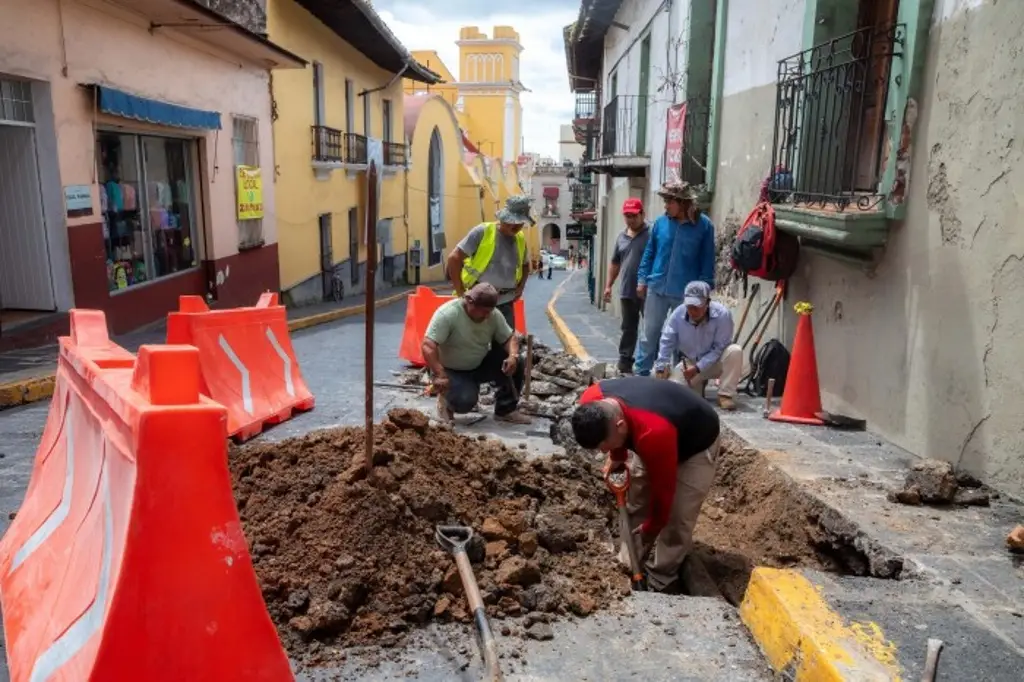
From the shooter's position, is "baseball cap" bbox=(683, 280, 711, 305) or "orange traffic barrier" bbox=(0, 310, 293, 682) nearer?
"orange traffic barrier" bbox=(0, 310, 293, 682)

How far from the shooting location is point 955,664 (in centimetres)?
248

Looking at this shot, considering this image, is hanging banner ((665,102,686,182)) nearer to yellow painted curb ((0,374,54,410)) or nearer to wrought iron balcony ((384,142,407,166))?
yellow painted curb ((0,374,54,410))

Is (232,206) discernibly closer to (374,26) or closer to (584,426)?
(374,26)

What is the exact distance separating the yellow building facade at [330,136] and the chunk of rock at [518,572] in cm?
1296

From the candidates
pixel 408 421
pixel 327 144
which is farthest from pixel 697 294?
pixel 327 144

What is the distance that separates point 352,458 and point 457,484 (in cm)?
55

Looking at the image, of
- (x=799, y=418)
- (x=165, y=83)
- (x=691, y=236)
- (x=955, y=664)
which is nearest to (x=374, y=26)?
(x=165, y=83)

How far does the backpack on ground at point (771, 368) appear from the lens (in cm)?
601

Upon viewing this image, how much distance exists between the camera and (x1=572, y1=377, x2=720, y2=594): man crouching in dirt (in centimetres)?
343

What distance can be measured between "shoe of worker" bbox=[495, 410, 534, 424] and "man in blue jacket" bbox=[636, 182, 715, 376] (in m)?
1.61

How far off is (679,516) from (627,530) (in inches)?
11.7

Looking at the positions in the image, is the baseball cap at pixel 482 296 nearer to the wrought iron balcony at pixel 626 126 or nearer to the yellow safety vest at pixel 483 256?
the yellow safety vest at pixel 483 256

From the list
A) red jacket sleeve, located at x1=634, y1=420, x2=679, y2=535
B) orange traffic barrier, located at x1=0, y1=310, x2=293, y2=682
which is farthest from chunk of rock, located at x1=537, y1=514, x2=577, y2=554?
orange traffic barrier, located at x1=0, y1=310, x2=293, y2=682

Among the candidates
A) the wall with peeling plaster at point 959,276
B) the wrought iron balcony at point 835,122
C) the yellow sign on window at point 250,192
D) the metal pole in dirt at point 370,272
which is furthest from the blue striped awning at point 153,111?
the wall with peeling plaster at point 959,276
